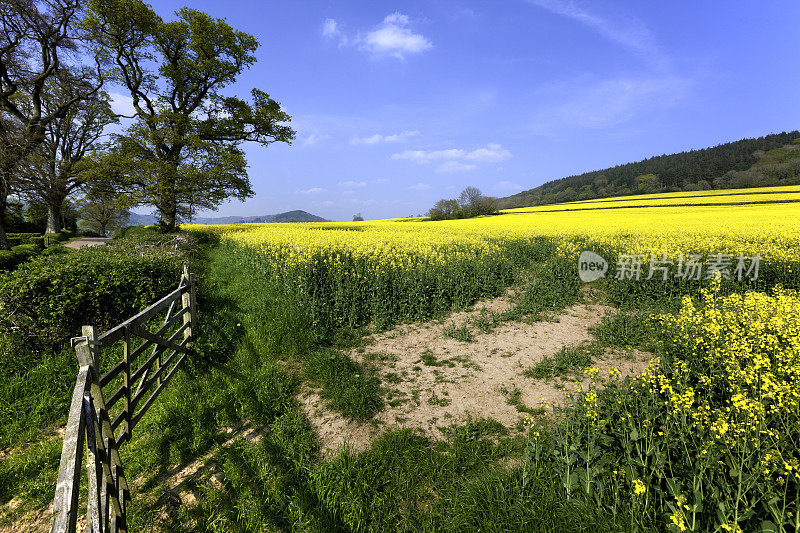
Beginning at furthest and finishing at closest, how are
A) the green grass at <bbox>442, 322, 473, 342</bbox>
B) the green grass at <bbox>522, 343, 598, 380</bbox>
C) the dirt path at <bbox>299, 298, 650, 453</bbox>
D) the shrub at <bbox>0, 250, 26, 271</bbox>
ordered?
1. the shrub at <bbox>0, 250, 26, 271</bbox>
2. the green grass at <bbox>442, 322, 473, 342</bbox>
3. the green grass at <bbox>522, 343, 598, 380</bbox>
4. the dirt path at <bbox>299, 298, 650, 453</bbox>

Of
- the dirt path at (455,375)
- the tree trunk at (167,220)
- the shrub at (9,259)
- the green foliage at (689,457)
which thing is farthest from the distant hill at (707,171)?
the shrub at (9,259)

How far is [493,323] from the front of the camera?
741 centimetres

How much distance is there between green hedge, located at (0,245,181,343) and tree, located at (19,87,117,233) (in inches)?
655

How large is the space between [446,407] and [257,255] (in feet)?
37.0

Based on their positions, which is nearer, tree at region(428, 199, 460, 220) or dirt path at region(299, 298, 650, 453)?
dirt path at region(299, 298, 650, 453)

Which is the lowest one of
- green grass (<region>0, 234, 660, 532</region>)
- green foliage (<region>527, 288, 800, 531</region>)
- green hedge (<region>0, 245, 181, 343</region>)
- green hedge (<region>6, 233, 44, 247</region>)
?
green grass (<region>0, 234, 660, 532</region>)

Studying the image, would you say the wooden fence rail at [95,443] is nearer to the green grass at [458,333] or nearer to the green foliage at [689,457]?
the green foliage at [689,457]

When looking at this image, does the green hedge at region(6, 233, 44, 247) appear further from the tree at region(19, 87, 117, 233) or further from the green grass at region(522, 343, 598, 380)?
the green grass at region(522, 343, 598, 380)

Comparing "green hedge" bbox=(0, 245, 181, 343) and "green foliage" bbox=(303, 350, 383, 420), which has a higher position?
"green hedge" bbox=(0, 245, 181, 343)

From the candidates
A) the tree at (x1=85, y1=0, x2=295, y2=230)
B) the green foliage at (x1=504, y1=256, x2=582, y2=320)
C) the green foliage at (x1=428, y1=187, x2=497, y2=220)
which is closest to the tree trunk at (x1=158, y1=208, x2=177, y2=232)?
the tree at (x1=85, y1=0, x2=295, y2=230)

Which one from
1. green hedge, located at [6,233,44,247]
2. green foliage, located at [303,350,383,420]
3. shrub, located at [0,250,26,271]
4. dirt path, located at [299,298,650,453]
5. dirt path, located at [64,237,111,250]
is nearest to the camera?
dirt path, located at [299,298,650,453]

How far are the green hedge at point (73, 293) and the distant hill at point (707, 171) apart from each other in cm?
8045

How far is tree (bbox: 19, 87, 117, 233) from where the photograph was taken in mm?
17469

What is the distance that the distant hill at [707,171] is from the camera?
5740cm
